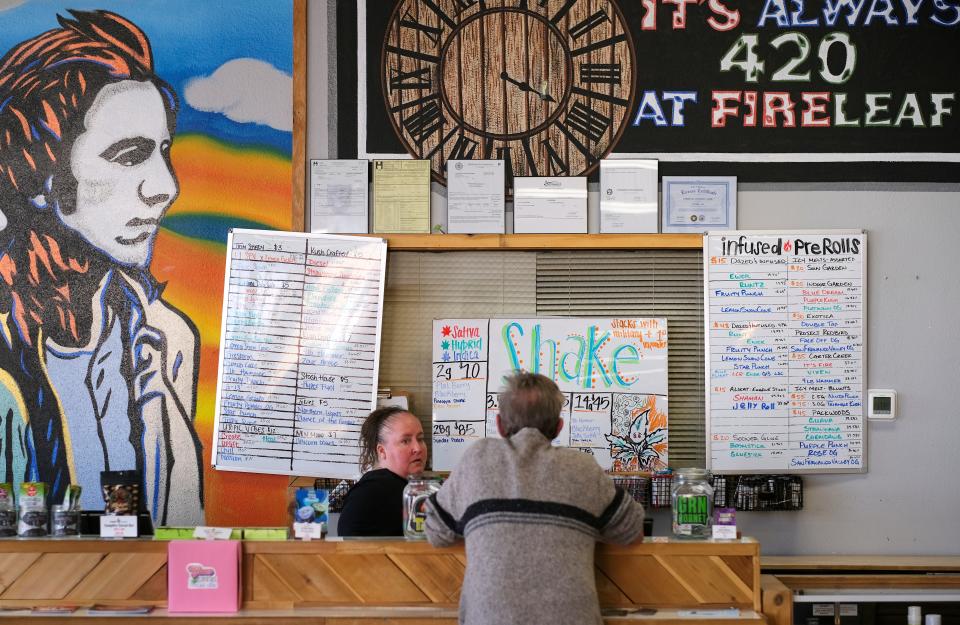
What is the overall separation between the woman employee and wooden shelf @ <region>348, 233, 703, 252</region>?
0.88m

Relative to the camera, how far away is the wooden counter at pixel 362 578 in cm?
289

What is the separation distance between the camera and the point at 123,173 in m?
4.38

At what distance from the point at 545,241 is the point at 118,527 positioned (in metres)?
2.12

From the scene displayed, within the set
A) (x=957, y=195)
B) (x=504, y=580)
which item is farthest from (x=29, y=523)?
(x=957, y=195)

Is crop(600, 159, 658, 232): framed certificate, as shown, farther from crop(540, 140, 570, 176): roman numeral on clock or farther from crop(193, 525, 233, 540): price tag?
crop(193, 525, 233, 540): price tag

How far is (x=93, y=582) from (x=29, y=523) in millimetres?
312

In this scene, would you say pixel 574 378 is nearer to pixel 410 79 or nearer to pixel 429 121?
pixel 429 121

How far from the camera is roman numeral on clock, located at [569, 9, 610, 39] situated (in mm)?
4391

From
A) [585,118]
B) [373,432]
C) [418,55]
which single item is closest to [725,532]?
[373,432]

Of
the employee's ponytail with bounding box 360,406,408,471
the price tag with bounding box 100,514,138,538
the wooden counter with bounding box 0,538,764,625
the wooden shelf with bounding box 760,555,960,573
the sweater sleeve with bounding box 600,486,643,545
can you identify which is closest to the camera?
the sweater sleeve with bounding box 600,486,643,545

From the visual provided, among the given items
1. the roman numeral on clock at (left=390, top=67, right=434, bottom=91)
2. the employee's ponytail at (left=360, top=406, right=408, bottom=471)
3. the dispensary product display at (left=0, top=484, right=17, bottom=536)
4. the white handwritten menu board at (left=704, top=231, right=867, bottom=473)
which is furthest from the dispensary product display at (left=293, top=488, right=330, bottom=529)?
the roman numeral on clock at (left=390, top=67, right=434, bottom=91)

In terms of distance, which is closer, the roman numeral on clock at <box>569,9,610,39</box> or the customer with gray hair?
the customer with gray hair

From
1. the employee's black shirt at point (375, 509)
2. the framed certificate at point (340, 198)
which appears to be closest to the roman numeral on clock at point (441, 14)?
the framed certificate at point (340, 198)

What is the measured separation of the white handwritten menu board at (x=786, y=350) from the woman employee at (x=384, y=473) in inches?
54.8
